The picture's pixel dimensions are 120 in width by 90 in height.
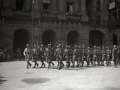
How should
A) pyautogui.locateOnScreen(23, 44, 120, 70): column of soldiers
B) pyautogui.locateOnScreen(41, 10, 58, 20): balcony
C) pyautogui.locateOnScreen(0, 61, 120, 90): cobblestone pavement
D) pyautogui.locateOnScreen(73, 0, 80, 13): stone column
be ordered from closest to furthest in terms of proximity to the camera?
pyautogui.locateOnScreen(0, 61, 120, 90): cobblestone pavement → pyautogui.locateOnScreen(23, 44, 120, 70): column of soldiers → pyautogui.locateOnScreen(41, 10, 58, 20): balcony → pyautogui.locateOnScreen(73, 0, 80, 13): stone column

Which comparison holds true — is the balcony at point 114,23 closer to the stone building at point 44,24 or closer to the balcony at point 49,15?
the stone building at point 44,24

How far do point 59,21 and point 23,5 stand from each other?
20.0 feet

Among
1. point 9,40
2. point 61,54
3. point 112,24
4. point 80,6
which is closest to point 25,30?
point 9,40

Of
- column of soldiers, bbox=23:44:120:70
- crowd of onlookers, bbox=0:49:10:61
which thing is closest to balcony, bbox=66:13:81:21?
crowd of onlookers, bbox=0:49:10:61

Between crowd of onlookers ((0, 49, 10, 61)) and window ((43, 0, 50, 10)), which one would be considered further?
window ((43, 0, 50, 10))

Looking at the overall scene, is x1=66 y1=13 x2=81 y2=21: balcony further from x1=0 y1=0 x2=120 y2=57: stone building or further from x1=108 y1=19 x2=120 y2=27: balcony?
x1=108 y1=19 x2=120 y2=27: balcony

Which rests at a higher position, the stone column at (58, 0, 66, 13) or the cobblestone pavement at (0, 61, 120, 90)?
the stone column at (58, 0, 66, 13)

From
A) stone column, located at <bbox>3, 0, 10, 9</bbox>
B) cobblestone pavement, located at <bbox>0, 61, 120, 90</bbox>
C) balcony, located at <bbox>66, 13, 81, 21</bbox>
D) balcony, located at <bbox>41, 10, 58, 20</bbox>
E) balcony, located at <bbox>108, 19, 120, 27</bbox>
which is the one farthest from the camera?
balcony, located at <bbox>108, 19, 120, 27</bbox>

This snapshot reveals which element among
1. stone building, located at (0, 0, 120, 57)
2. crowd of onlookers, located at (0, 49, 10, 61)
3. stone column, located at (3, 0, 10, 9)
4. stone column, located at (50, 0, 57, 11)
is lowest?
crowd of onlookers, located at (0, 49, 10, 61)

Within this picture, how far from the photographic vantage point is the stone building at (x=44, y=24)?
2409 centimetres

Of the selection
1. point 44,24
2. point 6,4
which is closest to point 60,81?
point 44,24

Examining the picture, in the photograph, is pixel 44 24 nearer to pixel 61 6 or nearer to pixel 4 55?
pixel 61 6

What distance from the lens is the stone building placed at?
24.1m

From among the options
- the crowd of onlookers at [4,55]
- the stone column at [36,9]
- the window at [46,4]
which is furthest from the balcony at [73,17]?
the crowd of onlookers at [4,55]
